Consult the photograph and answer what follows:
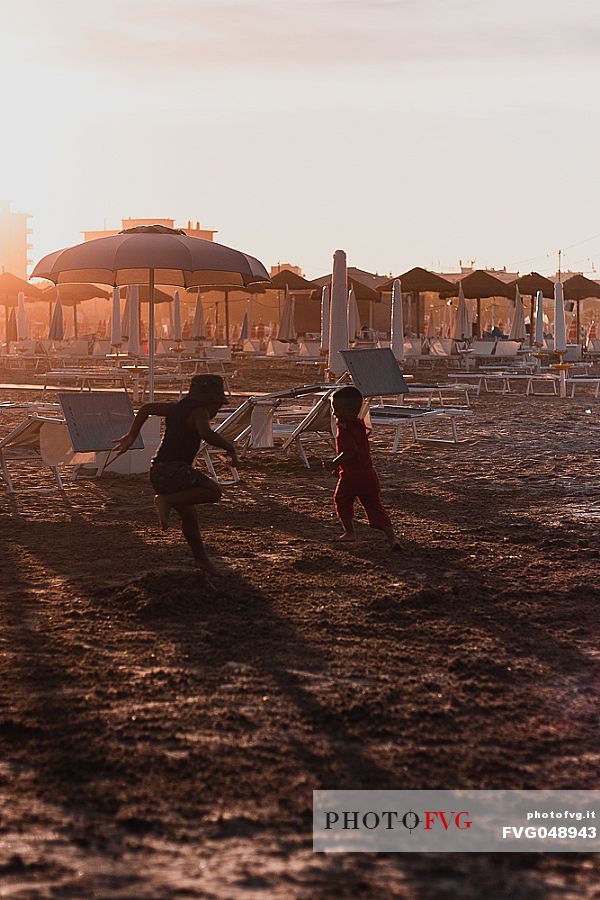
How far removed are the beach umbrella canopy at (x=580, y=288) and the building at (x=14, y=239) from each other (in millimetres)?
98752

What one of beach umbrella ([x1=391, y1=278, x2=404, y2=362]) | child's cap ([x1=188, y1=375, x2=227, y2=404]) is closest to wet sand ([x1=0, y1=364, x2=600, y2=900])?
child's cap ([x1=188, y1=375, x2=227, y2=404])

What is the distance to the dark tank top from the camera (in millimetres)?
5441

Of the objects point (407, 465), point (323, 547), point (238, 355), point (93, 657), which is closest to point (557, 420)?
point (407, 465)

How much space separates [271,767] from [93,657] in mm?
1224

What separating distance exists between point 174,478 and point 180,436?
0.20 m

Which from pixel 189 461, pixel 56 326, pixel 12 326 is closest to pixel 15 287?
pixel 12 326

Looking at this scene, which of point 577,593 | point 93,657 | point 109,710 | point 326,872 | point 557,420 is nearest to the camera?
point 326,872

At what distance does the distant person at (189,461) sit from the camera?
212 inches

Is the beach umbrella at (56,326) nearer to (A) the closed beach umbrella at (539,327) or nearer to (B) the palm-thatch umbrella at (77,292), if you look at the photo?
(B) the palm-thatch umbrella at (77,292)

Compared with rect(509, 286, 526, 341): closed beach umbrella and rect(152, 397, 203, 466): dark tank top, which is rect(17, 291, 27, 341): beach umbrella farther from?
rect(152, 397, 203, 466): dark tank top

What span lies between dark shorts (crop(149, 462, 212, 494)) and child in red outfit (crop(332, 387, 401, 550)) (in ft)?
3.30

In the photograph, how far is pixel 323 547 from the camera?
6145 millimetres

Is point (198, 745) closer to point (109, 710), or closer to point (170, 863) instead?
Answer: point (109, 710)

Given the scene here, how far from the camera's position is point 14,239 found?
4956 inches
